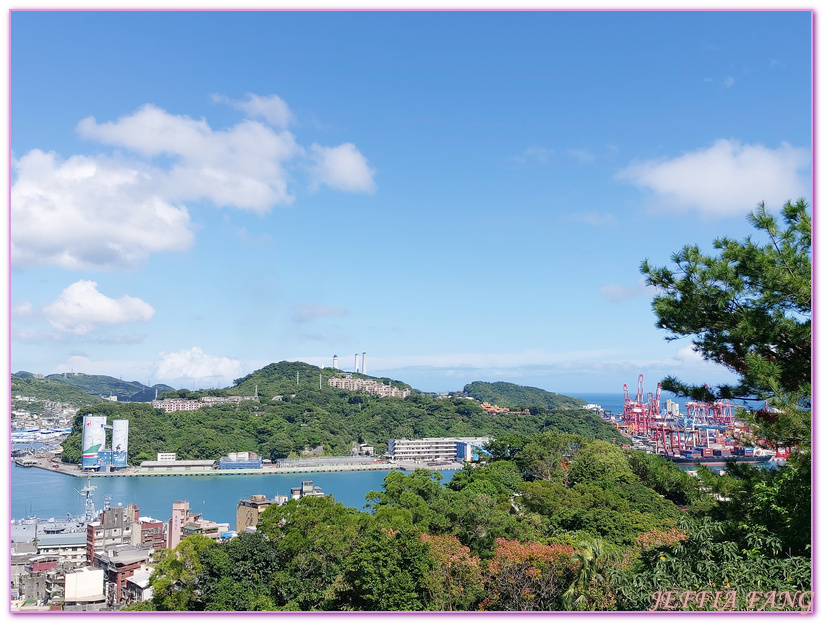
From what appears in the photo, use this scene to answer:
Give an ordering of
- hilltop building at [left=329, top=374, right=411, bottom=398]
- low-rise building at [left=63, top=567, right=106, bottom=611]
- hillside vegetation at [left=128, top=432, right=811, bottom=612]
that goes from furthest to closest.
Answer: hilltop building at [left=329, top=374, right=411, bottom=398]
low-rise building at [left=63, top=567, right=106, bottom=611]
hillside vegetation at [left=128, top=432, right=811, bottom=612]

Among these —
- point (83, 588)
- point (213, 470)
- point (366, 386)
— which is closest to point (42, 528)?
point (83, 588)

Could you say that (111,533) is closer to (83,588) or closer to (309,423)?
(83,588)

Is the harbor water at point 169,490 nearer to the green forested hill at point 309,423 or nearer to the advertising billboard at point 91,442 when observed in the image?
the advertising billboard at point 91,442

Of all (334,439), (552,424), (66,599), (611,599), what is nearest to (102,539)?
(66,599)

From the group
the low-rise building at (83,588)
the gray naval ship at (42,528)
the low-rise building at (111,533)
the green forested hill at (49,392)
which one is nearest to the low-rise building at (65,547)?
the low-rise building at (111,533)

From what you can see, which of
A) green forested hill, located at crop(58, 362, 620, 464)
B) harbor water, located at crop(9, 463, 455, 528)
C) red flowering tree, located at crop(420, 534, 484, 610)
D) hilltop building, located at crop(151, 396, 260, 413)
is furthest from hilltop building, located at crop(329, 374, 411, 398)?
red flowering tree, located at crop(420, 534, 484, 610)

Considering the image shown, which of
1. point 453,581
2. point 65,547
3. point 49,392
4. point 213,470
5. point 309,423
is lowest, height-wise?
point 213,470

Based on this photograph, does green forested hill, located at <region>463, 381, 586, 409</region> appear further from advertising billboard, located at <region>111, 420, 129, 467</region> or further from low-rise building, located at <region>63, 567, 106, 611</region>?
low-rise building, located at <region>63, 567, 106, 611</region>
